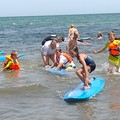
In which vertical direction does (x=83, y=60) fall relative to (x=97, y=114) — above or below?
above

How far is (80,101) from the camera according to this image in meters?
7.70

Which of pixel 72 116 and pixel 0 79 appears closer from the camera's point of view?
pixel 72 116

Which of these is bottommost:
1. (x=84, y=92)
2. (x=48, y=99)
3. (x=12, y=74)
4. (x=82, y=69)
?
(x=12, y=74)

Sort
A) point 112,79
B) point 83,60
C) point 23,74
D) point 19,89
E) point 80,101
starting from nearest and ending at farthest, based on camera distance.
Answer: point 80,101 → point 83,60 → point 19,89 → point 112,79 → point 23,74

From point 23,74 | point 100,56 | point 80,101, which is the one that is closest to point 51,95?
point 80,101

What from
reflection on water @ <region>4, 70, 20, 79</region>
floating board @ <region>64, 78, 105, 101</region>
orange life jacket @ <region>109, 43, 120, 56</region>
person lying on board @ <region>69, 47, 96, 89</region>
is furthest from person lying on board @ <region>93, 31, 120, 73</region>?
reflection on water @ <region>4, 70, 20, 79</region>

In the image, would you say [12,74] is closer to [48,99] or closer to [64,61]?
[64,61]

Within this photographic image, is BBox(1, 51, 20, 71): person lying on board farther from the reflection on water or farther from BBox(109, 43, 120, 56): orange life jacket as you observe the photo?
BBox(109, 43, 120, 56): orange life jacket

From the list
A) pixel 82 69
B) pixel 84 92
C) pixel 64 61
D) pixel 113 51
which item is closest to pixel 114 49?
pixel 113 51

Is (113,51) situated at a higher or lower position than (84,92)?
higher

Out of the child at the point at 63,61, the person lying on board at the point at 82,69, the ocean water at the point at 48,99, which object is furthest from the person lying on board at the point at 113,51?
the person lying on board at the point at 82,69

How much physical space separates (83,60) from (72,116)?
6.15 feet

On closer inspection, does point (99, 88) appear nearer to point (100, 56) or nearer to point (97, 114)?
point (97, 114)

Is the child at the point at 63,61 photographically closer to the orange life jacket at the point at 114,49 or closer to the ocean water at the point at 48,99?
the ocean water at the point at 48,99
